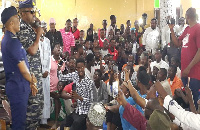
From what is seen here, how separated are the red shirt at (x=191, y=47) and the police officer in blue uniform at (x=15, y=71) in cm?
228

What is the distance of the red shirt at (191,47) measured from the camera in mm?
4184

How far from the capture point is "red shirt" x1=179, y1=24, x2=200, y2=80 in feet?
13.7

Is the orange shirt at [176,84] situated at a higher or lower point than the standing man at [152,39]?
lower

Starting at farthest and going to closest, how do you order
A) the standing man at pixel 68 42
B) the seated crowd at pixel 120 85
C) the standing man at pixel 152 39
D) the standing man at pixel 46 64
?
the standing man at pixel 152 39 → the standing man at pixel 68 42 → the standing man at pixel 46 64 → the seated crowd at pixel 120 85

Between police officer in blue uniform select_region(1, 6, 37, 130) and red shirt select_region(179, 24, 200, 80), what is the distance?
7.47 feet

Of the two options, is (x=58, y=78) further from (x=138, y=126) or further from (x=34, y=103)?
(x=138, y=126)

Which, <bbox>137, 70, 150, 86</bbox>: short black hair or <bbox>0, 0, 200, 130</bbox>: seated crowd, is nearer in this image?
<bbox>0, 0, 200, 130</bbox>: seated crowd

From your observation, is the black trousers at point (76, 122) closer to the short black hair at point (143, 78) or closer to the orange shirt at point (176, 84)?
the short black hair at point (143, 78)

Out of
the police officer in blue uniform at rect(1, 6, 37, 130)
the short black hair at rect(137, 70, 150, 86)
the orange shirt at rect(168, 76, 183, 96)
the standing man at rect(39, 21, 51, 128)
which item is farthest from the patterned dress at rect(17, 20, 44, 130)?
the orange shirt at rect(168, 76, 183, 96)

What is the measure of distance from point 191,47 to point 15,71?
2497 millimetres

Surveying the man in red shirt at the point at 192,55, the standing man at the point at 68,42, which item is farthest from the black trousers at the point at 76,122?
the standing man at the point at 68,42

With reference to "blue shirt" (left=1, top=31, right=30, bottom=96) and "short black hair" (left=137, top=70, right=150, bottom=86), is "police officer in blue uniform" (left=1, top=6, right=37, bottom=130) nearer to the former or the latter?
"blue shirt" (left=1, top=31, right=30, bottom=96)

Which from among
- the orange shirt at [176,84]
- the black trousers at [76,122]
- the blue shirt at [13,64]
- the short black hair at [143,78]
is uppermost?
the blue shirt at [13,64]

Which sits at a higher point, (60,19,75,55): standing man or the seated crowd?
(60,19,75,55): standing man
